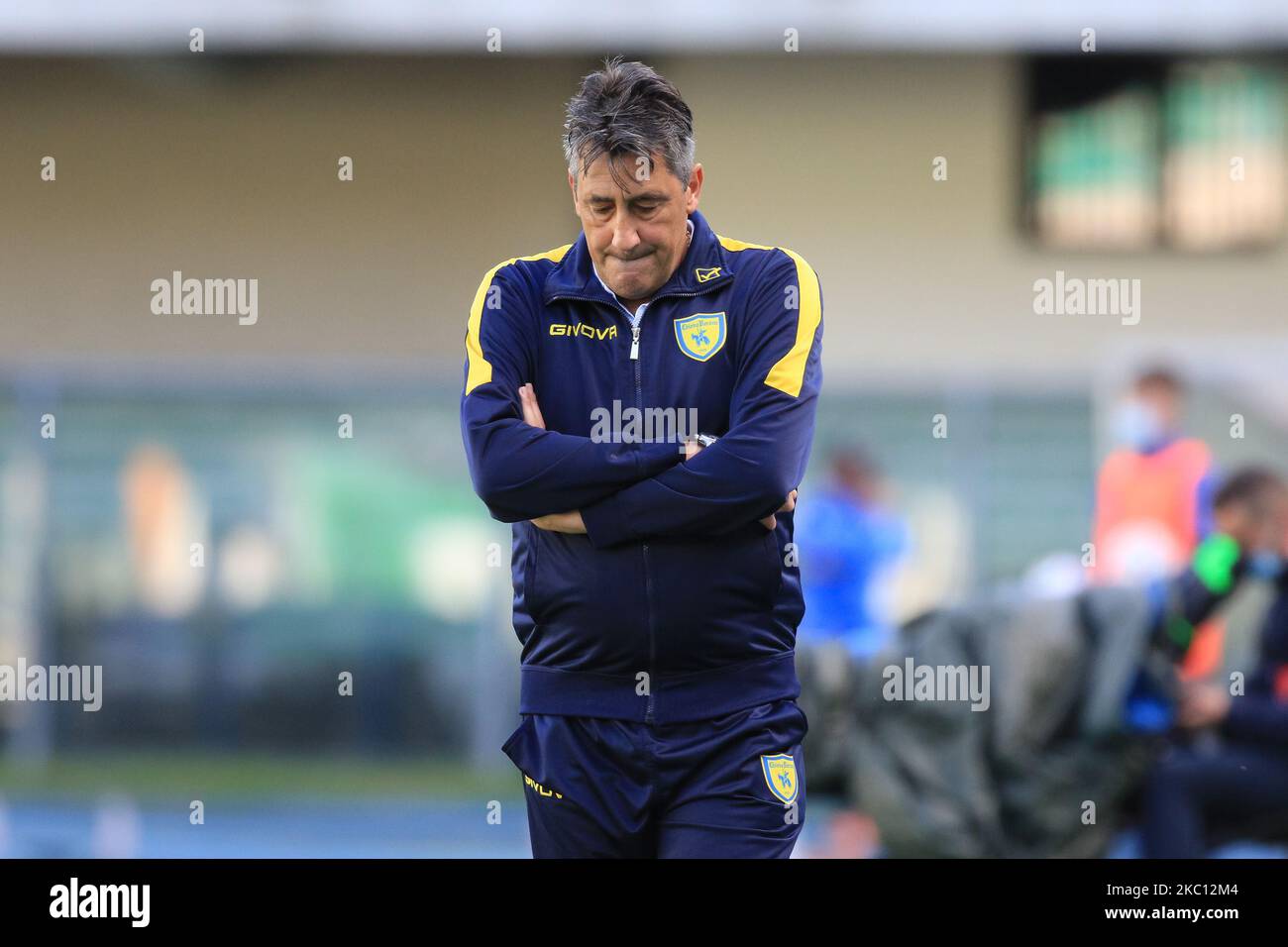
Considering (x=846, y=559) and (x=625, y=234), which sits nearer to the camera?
(x=625, y=234)

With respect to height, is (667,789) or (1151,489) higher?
(1151,489)

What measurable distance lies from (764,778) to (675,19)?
7956 mm

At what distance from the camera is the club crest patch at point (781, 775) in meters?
2.79

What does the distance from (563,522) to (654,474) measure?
0.57 ft

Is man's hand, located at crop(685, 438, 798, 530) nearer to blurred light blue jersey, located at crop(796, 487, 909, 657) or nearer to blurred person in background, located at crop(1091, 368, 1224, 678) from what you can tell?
blurred light blue jersey, located at crop(796, 487, 909, 657)

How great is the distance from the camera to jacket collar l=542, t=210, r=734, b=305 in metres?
2.91

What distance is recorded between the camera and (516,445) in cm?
291

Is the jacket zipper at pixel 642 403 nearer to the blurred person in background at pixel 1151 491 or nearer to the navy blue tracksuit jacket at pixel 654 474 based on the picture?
the navy blue tracksuit jacket at pixel 654 474

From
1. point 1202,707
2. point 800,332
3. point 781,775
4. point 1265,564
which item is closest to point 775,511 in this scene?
point 800,332
